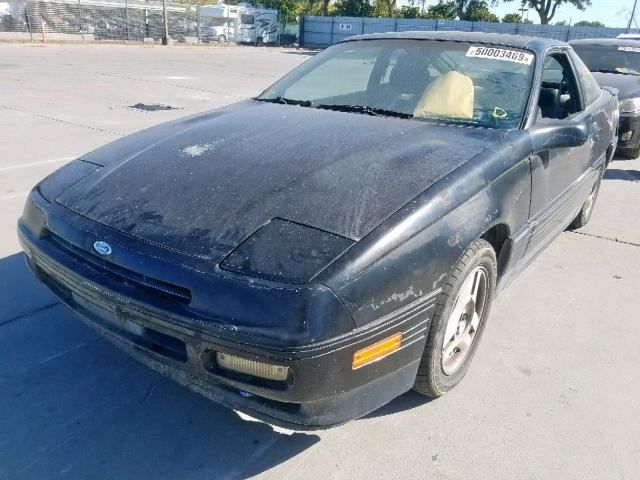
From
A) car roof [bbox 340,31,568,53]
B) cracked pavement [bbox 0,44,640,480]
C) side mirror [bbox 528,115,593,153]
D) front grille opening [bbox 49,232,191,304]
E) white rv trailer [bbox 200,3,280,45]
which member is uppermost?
white rv trailer [bbox 200,3,280,45]

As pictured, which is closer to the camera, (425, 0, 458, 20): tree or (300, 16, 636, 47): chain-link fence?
(300, 16, 636, 47): chain-link fence

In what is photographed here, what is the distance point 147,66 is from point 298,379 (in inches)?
649

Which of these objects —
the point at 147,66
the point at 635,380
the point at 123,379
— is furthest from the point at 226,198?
the point at 147,66

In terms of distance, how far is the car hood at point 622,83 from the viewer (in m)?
6.48

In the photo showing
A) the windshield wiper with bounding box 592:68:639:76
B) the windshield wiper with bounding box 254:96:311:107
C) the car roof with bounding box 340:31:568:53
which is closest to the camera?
the car roof with bounding box 340:31:568:53

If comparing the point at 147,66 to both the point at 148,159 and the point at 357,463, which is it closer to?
the point at 148,159

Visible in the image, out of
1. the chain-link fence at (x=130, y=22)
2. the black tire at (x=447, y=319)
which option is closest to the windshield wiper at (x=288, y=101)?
the black tire at (x=447, y=319)

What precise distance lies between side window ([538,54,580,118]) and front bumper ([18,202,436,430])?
1.94 m

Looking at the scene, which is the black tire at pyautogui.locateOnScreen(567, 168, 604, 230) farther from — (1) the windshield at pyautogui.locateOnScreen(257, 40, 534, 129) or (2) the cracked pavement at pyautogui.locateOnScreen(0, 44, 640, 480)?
(1) the windshield at pyautogui.locateOnScreen(257, 40, 534, 129)

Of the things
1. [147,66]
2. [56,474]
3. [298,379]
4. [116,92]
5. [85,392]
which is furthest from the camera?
[147,66]

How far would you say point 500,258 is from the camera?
8.70 feet

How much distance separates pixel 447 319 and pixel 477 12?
5119 cm

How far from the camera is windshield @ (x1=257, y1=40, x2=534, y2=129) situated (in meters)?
2.88

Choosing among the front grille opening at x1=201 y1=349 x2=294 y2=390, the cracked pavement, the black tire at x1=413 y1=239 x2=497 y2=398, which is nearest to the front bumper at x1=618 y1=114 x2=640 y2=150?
the cracked pavement
